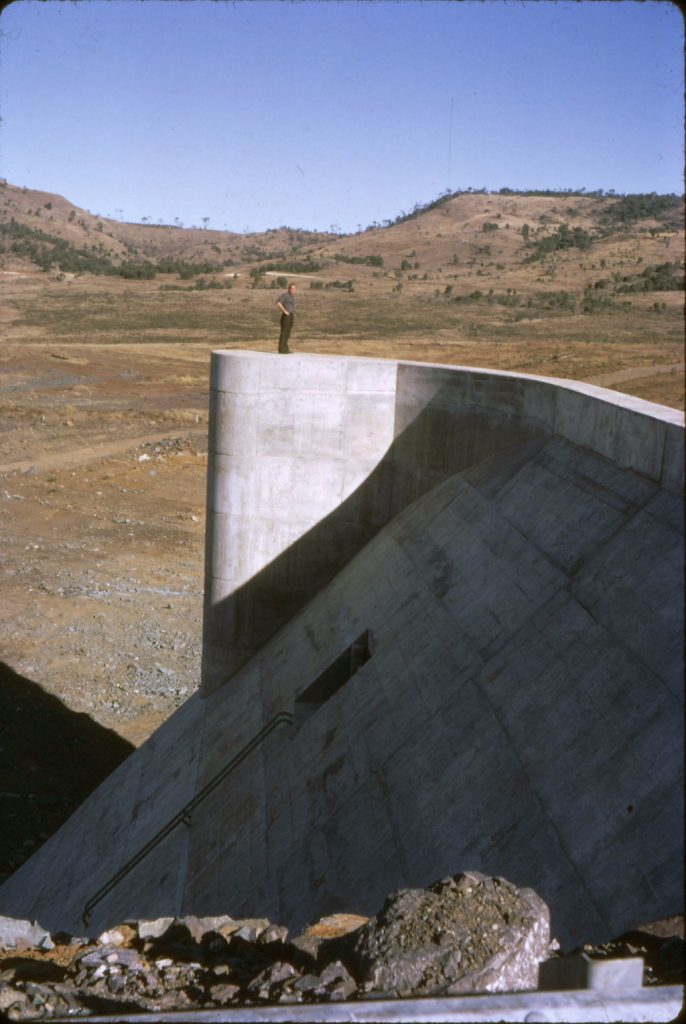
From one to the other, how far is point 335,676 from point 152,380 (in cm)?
3454

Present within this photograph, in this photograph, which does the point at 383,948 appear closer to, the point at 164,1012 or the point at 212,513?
the point at 164,1012

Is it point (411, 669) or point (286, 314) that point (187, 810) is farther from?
point (286, 314)

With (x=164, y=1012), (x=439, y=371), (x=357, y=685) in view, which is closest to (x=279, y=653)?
(x=357, y=685)

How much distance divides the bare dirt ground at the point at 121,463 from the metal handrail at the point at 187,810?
3280 millimetres

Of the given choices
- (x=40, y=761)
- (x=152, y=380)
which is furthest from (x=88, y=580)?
(x=152, y=380)

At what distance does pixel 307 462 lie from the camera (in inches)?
525

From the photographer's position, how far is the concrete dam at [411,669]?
6.29 metres

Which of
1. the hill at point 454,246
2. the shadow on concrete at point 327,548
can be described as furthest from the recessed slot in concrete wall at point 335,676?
the hill at point 454,246

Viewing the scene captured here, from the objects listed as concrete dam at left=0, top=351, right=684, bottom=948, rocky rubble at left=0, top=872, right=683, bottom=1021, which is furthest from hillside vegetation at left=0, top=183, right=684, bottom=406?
rocky rubble at left=0, top=872, right=683, bottom=1021

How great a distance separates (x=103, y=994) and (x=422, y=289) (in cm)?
6595

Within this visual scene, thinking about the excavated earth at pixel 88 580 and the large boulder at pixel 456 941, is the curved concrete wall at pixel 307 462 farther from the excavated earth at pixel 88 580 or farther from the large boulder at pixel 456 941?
the large boulder at pixel 456 941

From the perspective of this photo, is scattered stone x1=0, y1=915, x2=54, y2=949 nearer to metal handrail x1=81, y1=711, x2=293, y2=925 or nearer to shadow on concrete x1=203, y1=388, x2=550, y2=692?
metal handrail x1=81, y1=711, x2=293, y2=925

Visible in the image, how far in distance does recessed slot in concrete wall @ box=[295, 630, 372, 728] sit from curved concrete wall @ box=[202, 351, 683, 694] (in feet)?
8.73

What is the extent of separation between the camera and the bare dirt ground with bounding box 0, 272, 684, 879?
17.2m
